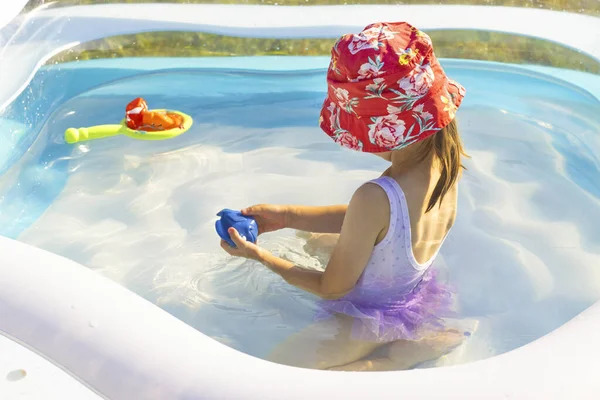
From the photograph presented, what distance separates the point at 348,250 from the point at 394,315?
36cm

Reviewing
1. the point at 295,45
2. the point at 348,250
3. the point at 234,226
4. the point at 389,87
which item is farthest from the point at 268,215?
the point at 295,45

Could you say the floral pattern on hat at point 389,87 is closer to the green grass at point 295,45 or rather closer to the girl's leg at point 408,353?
the girl's leg at point 408,353

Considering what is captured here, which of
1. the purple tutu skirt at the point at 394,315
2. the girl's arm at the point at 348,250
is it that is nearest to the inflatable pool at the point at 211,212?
the purple tutu skirt at the point at 394,315

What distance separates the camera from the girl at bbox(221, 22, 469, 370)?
199 cm

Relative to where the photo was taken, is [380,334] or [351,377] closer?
[351,377]

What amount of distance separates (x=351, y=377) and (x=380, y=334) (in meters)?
0.81

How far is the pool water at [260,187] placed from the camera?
266 centimetres

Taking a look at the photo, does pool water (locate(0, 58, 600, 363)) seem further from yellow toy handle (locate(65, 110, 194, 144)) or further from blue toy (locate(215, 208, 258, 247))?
blue toy (locate(215, 208, 258, 247))

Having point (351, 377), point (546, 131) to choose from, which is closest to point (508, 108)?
point (546, 131)

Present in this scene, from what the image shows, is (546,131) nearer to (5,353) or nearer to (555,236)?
(555,236)

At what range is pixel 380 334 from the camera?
233 centimetres

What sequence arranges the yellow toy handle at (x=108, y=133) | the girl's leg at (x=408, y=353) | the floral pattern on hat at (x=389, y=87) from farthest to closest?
the yellow toy handle at (x=108, y=133) < the girl's leg at (x=408, y=353) < the floral pattern on hat at (x=389, y=87)

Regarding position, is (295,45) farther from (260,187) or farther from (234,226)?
(234,226)

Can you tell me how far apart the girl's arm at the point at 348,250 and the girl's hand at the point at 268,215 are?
7.2 inches
